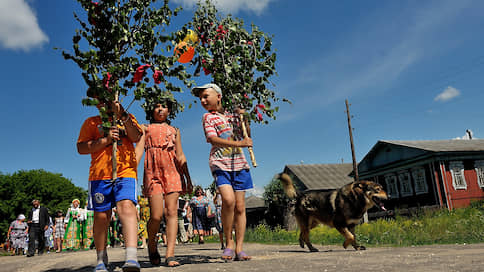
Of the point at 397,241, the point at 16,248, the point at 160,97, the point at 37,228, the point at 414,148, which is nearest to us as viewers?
the point at 160,97

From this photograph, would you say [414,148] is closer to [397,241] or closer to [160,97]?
[397,241]

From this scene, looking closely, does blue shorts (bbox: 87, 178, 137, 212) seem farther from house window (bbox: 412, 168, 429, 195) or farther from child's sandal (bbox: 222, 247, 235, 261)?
house window (bbox: 412, 168, 429, 195)

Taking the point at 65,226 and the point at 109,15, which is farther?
Result: the point at 65,226

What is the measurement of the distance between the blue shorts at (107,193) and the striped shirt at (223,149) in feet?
4.20

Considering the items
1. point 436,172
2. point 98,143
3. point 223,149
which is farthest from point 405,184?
point 98,143

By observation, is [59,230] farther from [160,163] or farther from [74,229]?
[160,163]

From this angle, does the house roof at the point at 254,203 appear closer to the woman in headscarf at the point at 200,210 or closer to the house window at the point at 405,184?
the house window at the point at 405,184

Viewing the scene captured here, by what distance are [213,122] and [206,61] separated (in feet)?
4.19

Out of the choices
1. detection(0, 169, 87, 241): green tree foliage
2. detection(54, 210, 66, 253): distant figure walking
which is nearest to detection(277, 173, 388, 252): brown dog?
detection(54, 210, 66, 253): distant figure walking

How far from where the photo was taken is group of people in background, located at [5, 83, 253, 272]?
3.76 meters

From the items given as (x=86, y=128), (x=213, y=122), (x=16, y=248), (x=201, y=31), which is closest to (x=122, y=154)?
(x=86, y=128)

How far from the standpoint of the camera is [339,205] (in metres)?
6.48

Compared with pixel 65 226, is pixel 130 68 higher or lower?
higher

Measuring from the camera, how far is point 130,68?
4168mm
